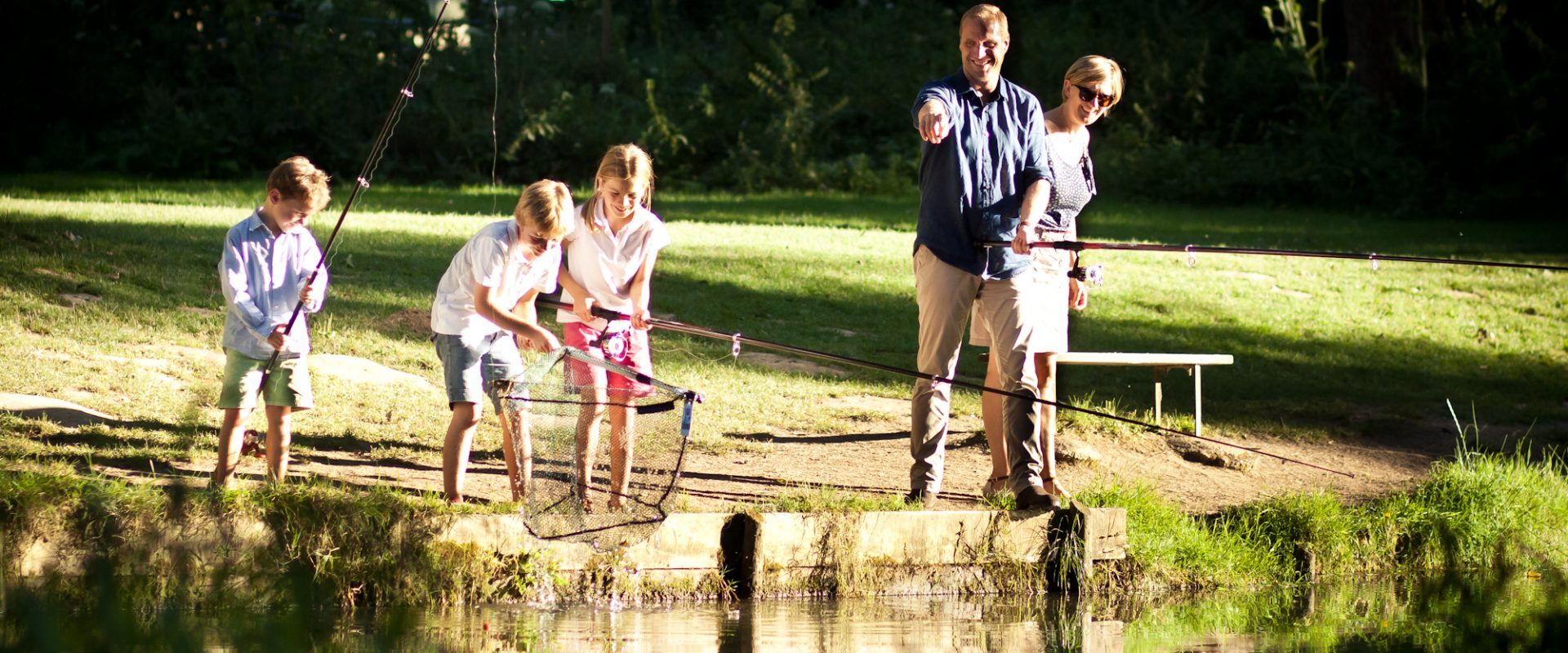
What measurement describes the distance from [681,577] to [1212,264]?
11.3 m

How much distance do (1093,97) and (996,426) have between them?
1.42 meters

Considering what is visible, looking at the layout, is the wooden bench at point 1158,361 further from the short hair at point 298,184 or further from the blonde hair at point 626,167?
the short hair at point 298,184

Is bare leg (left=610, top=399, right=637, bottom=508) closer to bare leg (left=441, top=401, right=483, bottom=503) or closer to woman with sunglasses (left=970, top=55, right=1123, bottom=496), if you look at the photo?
bare leg (left=441, top=401, right=483, bottom=503)

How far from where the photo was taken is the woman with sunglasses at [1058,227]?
6363mm

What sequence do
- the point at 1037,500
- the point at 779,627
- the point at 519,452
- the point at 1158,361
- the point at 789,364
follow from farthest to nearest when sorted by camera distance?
the point at 789,364 < the point at 1158,361 < the point at 1037,500 < the point at 519,452 < the point at 779,627

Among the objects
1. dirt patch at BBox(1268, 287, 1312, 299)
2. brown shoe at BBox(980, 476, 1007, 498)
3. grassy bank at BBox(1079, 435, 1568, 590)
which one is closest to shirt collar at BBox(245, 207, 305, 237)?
brown shoe at BBox(980, 476, 1007, 498)

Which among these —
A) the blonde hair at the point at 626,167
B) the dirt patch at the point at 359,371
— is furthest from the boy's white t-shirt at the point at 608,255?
the dirt patch at the point at 359,371

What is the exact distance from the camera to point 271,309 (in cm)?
602

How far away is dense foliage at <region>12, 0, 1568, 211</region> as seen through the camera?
20.2 meters

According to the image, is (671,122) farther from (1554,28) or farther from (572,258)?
(572,258)

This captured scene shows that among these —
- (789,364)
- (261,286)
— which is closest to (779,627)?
(261,286)

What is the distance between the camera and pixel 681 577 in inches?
231

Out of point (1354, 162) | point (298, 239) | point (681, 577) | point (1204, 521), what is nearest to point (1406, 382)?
point (1204, 521)

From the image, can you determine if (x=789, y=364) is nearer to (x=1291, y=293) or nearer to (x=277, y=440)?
(x=277, y=440)
